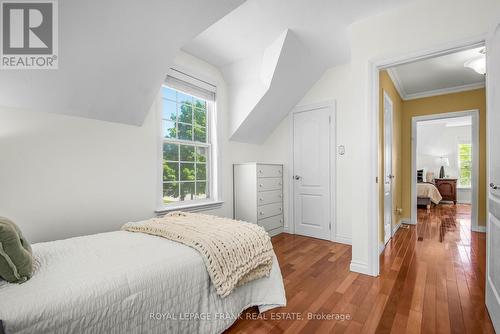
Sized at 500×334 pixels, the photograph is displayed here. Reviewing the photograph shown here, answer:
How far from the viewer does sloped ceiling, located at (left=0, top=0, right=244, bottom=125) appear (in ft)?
5.43

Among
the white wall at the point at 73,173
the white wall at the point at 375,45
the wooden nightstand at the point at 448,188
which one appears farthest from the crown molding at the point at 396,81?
the wooden nightstand at the point at 448,188

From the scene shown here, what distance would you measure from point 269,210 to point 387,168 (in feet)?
5.93

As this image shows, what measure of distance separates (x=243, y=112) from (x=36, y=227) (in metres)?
2.54

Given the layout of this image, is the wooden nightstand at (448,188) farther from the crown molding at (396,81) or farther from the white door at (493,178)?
the white door at (493,178)

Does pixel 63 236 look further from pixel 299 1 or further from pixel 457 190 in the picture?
pixel 457 190

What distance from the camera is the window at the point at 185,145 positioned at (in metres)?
2.89

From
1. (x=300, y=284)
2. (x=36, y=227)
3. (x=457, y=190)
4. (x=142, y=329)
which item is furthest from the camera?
(x=457, y=190)

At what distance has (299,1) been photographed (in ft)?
7.23

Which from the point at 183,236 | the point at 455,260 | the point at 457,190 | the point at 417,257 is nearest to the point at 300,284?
the point at 183,236

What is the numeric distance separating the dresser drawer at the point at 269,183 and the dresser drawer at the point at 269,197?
0.20ft

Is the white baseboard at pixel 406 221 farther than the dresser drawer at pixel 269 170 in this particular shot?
Yes

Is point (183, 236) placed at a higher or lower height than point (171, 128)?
lower

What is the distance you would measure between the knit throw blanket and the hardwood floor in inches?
15.3

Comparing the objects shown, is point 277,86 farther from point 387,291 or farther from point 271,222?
point 387,291
